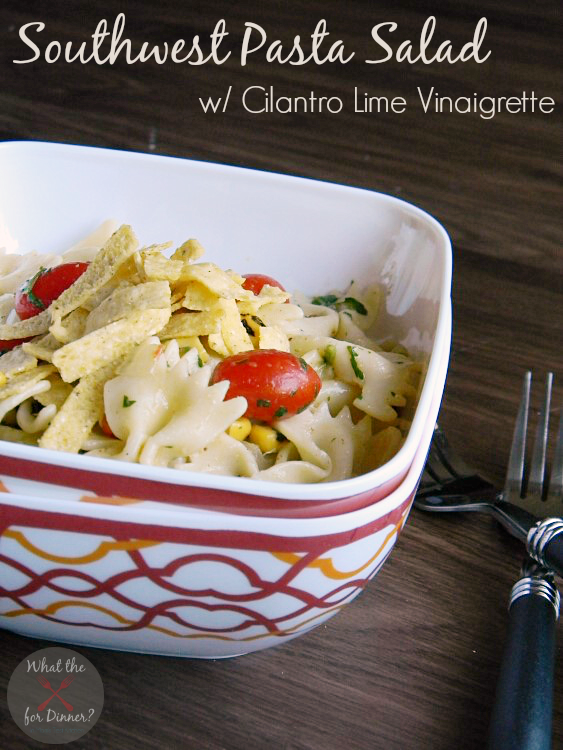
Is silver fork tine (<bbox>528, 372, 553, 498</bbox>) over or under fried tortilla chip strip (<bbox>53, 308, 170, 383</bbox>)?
under

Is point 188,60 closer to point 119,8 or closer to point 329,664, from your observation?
point 119,8

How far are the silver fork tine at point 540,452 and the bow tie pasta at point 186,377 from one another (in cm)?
40

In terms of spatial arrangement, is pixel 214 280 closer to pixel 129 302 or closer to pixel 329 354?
pixel 129 302

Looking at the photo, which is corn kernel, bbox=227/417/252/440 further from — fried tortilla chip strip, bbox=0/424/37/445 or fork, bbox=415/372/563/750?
fork, bbox=415/372/563/750

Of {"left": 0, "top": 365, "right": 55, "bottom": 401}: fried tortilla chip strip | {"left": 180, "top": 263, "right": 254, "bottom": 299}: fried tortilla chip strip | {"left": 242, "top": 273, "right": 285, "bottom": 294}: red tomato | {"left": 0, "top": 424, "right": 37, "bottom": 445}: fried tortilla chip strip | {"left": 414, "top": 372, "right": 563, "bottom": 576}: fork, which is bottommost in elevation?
{"left": 414, "top": 372, "right": 563, "bottom": 576}: fork

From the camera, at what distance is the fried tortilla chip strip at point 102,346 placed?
1498mm

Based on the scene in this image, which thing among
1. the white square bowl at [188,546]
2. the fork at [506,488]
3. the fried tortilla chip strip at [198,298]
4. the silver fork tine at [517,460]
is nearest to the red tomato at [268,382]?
the fried tortilla chip strip at [198,298]

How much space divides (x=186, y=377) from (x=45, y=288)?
0.43 metres

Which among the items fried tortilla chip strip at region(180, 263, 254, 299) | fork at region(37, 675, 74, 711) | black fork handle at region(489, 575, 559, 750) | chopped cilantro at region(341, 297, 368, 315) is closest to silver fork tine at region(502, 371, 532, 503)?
black fork handle at region(489, 575, 559, 750)

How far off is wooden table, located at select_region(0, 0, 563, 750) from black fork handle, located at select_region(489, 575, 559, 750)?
115 mm

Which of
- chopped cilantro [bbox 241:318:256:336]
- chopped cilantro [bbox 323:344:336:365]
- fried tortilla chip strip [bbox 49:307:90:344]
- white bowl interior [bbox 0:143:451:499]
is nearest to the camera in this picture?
fried tortilla chip strip [bbox 49:307:90:344]

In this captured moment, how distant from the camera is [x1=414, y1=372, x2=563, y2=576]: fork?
6.41ft

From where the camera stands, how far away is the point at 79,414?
149 cm

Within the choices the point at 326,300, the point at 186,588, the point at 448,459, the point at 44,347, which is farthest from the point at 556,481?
the point at 44,347
